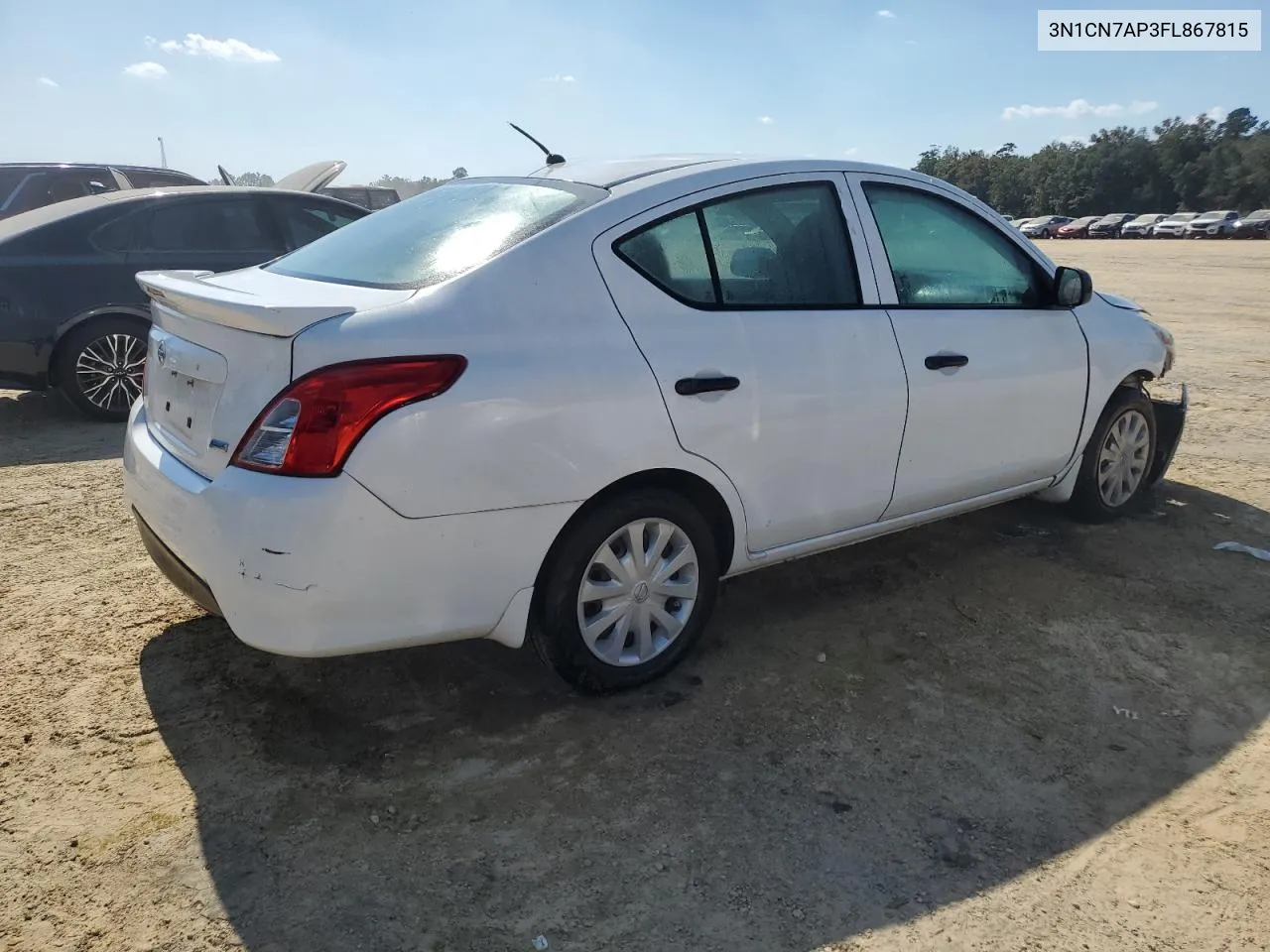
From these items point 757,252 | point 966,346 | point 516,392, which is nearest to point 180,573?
point 516,392

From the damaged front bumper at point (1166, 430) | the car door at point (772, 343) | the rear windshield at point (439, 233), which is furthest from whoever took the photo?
the damaged front bumper at point (1166, 430)

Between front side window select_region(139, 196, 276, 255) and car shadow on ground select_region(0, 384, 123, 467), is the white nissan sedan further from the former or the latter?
front side window select_region(139, 196, 276, 255)

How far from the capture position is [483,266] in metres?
2.71

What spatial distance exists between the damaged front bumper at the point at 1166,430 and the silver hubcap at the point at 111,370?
6.49 metres

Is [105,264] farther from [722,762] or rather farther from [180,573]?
[722,762]

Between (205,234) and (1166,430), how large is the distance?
261 inches

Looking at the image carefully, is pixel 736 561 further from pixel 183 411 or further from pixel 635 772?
pixel 183 411

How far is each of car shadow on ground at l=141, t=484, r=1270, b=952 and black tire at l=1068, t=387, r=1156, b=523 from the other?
0.71 meters

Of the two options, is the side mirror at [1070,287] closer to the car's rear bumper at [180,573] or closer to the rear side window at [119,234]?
the car's rear bumper at [180,573]

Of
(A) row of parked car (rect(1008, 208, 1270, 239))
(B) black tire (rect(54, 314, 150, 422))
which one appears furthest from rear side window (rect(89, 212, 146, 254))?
(A) row of parked car (rect(1008, 208, 1270, 239))

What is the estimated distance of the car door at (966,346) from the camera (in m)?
3.57

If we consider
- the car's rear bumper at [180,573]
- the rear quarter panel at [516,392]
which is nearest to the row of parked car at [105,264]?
A: the car's rear bumper at [180,573]

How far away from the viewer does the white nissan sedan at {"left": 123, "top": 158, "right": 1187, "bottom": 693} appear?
8.10 ft

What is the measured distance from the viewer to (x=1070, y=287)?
4027 millimetres
